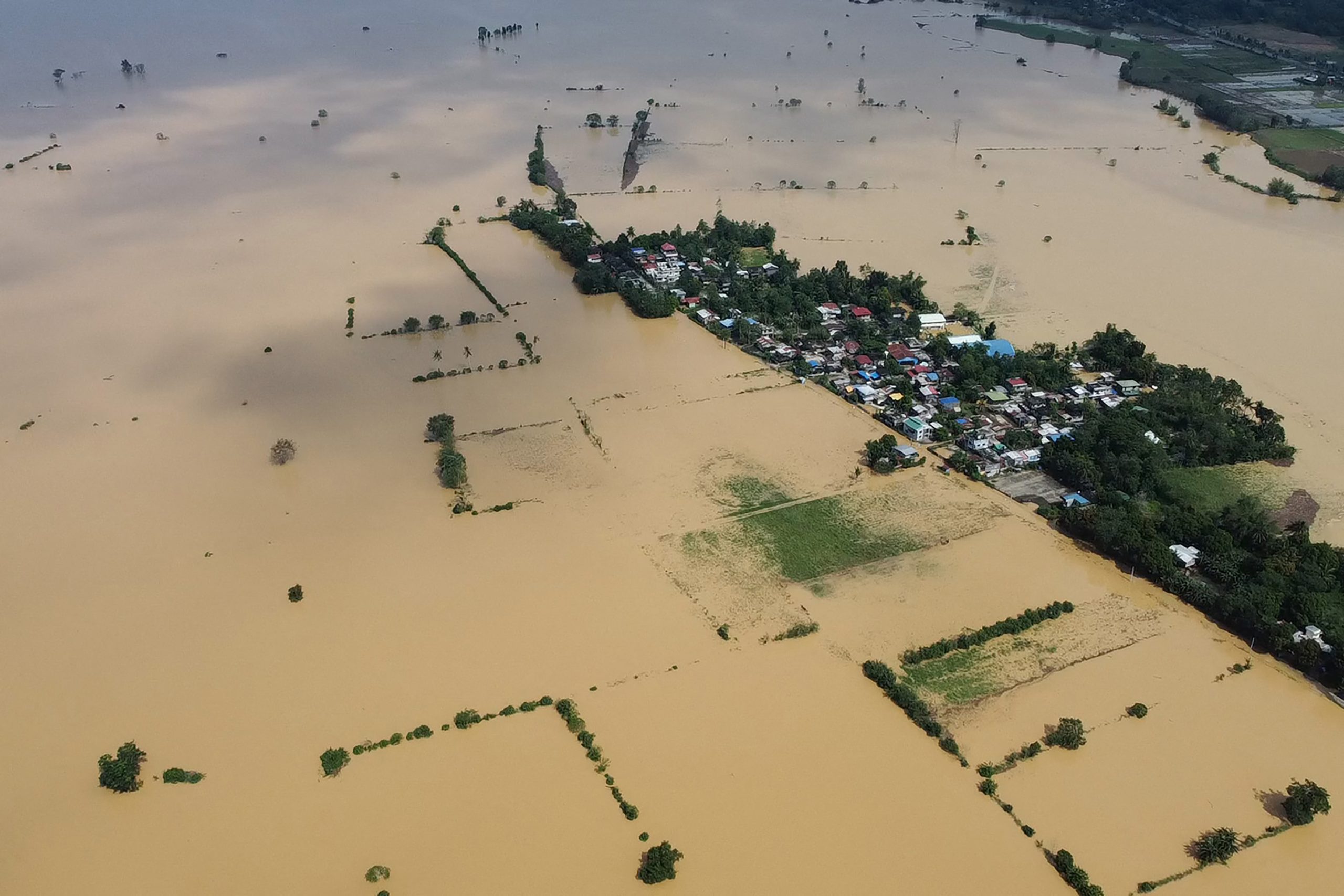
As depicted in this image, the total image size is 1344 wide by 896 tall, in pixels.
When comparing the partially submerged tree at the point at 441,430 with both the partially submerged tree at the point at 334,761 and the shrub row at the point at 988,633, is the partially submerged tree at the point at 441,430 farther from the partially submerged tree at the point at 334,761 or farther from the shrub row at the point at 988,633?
the shrub row at the point at 988,633

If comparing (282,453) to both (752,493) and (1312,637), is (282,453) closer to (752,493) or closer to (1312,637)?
(752,493)

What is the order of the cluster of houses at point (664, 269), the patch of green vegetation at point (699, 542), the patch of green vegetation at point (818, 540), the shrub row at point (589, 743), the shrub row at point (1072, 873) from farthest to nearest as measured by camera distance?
the cluster of houses at point (664, 269)
the patch of green vegetation at point (699, 542)
the patch of green vegetation at point (818, 540)
the shrub row at point (589, 743)
the shrub row at point (1072, 873)

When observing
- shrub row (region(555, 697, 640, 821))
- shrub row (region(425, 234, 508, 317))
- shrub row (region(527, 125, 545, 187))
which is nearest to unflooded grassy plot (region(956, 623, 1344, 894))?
shrub row (region(555, 697, 640, 821))

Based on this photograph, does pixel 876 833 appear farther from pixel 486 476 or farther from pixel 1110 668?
pixel 486 476

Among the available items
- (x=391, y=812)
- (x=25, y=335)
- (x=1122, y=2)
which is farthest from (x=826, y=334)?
(x=1122, y=2)

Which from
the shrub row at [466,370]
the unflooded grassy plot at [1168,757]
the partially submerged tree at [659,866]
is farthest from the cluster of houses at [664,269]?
the partially submerged tree at [659,866]

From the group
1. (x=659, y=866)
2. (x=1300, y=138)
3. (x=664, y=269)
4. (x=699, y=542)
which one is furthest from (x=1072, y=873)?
(x=1300, y=138)
